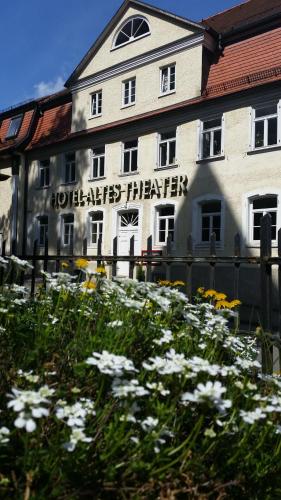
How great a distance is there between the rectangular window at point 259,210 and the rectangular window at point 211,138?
227cm

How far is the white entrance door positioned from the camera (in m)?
18.2

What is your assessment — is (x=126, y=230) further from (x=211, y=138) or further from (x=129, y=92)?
(x=129, y=92)

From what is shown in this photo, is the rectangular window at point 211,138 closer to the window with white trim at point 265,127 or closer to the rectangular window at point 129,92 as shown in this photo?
the window with white trim at point 265,127

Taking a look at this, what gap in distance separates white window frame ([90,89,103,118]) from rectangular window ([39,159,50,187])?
3.60 m

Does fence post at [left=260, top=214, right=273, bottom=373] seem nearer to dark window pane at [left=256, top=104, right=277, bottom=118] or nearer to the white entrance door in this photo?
dark window pane at [left=256, top=104, right=277, bottom=118]

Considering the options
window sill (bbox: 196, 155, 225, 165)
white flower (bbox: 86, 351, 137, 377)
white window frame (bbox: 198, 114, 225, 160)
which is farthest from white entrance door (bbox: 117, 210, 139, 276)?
white flower (bbox: 86, 351, 137, 377)

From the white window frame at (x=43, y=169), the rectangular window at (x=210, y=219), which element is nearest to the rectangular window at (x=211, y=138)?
the rectangular window at (x=210, y=219)

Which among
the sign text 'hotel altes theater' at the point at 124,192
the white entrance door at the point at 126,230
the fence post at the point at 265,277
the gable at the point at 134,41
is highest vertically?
the gable at the point at 134,41

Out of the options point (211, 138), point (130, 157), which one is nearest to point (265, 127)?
point (211, 138)

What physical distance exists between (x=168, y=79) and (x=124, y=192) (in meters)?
4.69

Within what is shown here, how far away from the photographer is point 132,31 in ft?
61.8

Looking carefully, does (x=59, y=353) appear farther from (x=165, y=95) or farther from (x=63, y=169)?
(x=63, y=169)

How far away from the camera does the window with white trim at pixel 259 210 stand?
14445mm

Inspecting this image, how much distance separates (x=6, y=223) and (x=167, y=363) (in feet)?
76.6
